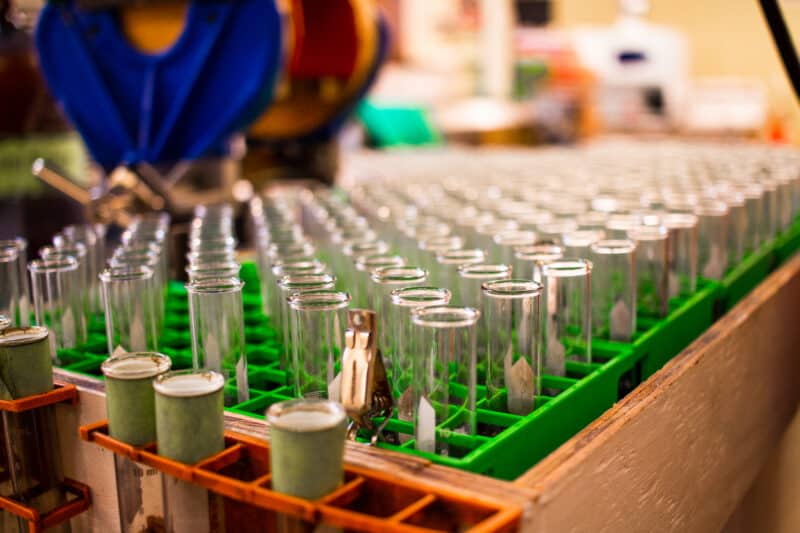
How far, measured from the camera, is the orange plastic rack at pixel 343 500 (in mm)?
726

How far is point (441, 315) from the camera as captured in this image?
918 millimetres

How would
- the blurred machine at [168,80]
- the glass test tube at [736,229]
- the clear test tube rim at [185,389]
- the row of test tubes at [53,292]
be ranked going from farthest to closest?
the blurred machine at [168,80] < the glass test tube at [736,229] < the row of test tubes at [53,292] < the clear test tube rim at [185,389]

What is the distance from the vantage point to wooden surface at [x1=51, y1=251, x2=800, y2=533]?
0.82 meters

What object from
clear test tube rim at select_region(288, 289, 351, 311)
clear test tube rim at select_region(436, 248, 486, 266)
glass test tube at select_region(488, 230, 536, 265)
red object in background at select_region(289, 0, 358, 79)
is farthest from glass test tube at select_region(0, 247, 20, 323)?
red object in background at select_region(289, 0, 358, 79)

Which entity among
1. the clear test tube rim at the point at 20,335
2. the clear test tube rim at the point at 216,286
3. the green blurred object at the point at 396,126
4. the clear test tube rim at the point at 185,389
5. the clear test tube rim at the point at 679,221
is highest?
the green blurred object at the point at 396,126

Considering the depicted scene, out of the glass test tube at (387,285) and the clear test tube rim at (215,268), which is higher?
the clear test tube rim at (215,268)

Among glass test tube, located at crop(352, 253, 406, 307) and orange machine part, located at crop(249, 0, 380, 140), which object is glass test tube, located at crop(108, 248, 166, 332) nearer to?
glass test tube, located at crop(352, 253, 406, 307)

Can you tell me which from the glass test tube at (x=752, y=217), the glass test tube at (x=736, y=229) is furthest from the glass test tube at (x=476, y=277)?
the glass test tube at (x=752, y=217)

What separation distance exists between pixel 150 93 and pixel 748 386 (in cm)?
195

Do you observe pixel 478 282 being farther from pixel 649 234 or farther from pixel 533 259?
pixel 649 234

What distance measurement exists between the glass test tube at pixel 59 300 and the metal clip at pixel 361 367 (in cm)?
62

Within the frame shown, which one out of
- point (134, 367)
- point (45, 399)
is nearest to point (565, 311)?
point (134, 367)

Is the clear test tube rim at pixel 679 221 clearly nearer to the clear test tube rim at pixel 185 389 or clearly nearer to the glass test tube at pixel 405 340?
the glass test tube at pixel 405 340

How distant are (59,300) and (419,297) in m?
0.64
